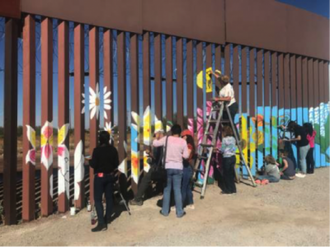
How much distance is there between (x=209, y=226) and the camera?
4168 mm

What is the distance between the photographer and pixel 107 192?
425cm

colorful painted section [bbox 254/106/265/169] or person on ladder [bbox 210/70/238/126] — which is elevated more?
person on ladder [bbox 210/70/238/126]

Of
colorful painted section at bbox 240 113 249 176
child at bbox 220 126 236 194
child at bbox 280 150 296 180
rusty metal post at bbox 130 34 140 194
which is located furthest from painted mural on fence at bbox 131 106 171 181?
child at bbox 280 150 296 180

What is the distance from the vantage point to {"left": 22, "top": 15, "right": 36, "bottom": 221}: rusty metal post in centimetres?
466

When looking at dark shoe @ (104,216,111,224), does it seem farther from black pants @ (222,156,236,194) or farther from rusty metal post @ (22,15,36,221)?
black pants @ (222,156,236,194)

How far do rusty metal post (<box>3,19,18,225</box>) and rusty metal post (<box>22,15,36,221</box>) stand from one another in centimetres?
17

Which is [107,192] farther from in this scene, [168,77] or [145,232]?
[168,77]

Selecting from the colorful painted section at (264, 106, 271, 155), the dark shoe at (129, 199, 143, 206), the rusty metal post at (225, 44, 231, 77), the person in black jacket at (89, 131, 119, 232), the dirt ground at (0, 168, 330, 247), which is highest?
the rusty metal post at (225, 44, 231, 77)

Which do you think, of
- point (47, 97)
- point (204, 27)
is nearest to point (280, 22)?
point (204, 27)

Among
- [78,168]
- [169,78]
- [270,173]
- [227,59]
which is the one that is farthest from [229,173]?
[78,168]

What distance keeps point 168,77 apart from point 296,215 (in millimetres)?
3697

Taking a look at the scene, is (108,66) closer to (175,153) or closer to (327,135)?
(175,153)

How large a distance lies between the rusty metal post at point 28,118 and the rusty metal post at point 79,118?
28.3 inches

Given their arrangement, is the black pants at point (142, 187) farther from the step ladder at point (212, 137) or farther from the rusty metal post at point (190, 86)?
the rusty metal post at point (190, 86)
